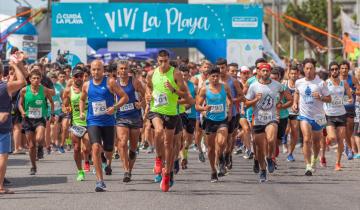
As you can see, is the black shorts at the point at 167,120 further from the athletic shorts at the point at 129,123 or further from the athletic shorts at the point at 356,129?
the athletic shorts at the point at 356,129

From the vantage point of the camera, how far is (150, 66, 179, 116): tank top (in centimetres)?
1574

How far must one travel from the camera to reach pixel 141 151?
26641 millimetres

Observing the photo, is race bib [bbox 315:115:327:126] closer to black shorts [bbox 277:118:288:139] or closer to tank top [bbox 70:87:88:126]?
black shorts [bbox 277:118:288:139]

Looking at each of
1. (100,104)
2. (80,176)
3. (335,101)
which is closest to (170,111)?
(100,104)

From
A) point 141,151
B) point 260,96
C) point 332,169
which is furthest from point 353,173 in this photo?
point 141,151

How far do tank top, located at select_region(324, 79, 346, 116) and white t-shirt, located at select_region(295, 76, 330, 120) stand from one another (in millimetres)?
1416

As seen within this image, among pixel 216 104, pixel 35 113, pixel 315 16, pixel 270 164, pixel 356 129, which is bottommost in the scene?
pixel 270 164

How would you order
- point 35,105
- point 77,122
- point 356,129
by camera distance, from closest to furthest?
point 77,122 → point 35,105 → point 356,129

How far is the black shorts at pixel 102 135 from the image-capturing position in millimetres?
15383

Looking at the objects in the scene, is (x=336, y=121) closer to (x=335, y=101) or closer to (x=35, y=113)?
(x=335, y=101)

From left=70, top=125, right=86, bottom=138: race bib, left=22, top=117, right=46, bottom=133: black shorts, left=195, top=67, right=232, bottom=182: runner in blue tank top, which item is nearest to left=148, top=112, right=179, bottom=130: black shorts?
left=195, top=67, right=232, bottom=182: runner in blue tank top

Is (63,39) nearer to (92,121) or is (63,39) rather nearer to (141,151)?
(141,151)

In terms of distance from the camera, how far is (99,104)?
15.6m

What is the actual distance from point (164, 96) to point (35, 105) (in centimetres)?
477
